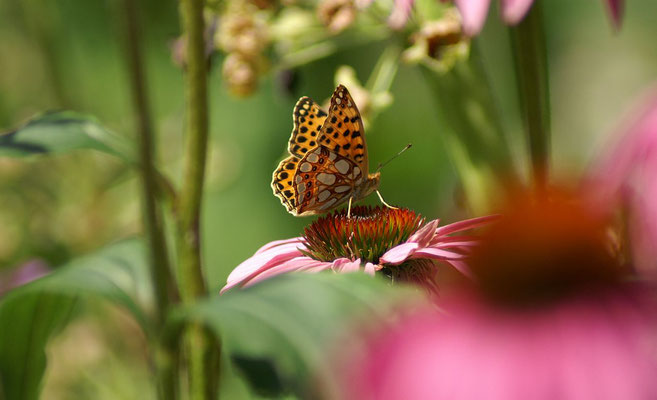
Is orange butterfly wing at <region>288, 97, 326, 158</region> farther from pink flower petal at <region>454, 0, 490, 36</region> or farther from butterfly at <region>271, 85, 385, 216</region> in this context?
pink flower petal at <region>454, 0, 490, 36</region>

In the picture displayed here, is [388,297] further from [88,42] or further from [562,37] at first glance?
[562,37]

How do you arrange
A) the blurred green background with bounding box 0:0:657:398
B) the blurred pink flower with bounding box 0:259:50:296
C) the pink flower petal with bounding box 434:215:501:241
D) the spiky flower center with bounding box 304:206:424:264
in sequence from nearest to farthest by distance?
the pink flower petal with bounding box 434:215:501:241
the spiky flower center with bounding box 304:206:424:264
the blurred pink flower with bounding box 0:259:50:296
the blurred green background with bounding box 0:0:657:398

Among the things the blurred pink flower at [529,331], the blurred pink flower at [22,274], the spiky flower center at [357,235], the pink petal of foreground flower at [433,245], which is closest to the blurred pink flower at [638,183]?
the blurred pink flower at [529,331]

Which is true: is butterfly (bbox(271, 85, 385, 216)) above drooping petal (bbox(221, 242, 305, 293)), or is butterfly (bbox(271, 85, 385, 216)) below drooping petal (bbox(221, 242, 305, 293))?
above

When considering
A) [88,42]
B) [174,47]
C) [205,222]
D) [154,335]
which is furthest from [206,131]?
[88,42]

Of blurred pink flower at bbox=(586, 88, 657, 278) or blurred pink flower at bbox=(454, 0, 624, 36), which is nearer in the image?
blurred pink flower at bbox=(586, 88, 657, 278)

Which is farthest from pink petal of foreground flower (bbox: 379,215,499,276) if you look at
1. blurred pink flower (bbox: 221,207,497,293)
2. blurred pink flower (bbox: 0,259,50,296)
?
blurred pink flower (bbox: 0,259,50,296)

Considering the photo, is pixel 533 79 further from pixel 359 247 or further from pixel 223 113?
pixel 223 113
